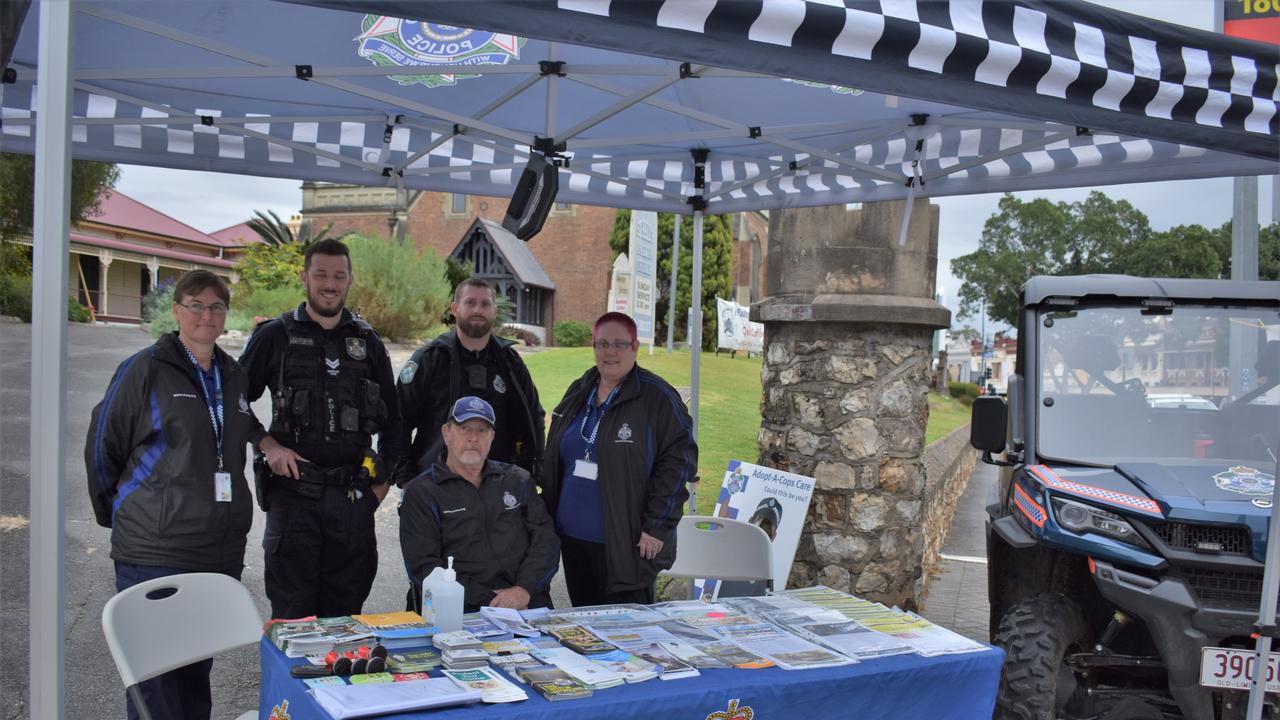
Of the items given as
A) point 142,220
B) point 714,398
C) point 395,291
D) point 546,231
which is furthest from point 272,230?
point 714,398

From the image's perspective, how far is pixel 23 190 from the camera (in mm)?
12430

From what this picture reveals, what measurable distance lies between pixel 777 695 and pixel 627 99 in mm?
2551

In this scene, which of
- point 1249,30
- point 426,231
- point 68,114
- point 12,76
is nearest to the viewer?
point 68,114

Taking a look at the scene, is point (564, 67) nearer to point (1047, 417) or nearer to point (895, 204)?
point (1047, 417)

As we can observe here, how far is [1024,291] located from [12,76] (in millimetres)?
4682

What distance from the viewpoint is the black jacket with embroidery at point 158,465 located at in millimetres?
3443

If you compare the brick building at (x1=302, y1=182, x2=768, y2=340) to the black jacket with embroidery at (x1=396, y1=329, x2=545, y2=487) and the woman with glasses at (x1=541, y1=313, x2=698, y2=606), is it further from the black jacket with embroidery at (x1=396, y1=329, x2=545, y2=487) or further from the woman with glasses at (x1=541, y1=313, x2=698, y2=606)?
the woman with glasses at (x1=541, y1=313, x2=698, y2=606)

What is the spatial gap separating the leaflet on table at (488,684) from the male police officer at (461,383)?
197 centimetres

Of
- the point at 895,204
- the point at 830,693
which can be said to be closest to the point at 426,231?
the point at 895,204

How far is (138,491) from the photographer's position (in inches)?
136

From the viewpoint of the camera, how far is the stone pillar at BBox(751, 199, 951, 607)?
654 cm

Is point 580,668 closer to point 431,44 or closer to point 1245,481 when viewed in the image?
point 431,44

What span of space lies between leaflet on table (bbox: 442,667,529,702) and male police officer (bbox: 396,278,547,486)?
1.97 m

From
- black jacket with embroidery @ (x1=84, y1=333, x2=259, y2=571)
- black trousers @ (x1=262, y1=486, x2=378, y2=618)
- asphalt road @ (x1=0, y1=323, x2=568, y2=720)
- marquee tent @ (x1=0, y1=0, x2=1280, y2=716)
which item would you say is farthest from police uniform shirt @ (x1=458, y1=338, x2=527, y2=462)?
asphalt road @ (x1=0, y1=323, x2=568, y2=720)
